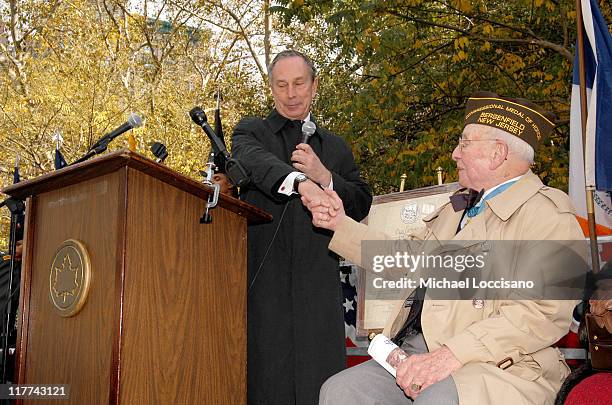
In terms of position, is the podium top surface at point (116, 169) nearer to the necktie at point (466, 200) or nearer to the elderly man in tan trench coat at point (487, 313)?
the elderly man in tan trench coat at point (487, 313)

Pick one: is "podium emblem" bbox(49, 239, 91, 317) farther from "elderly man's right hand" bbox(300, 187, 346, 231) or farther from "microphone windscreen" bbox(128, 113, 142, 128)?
"elderly man's right hand" bbox(300, 187, 346, 231)

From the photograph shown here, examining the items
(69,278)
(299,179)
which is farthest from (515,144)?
(69,278)

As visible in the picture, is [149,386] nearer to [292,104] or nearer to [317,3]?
[292,104]

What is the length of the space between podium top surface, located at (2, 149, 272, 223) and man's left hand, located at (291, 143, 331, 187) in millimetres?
325

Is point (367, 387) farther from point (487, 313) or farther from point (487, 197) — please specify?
point (487, 197)

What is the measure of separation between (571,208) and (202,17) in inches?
786

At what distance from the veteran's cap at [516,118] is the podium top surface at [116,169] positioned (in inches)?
40.9

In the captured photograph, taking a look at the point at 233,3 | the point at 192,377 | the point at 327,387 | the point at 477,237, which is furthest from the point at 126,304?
the point at 233,3

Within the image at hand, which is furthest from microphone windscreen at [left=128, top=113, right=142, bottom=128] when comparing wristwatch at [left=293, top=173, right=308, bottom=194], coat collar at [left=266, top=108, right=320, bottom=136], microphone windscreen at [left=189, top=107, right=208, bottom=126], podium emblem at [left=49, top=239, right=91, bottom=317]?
coat collar at [left=266, top=108, right=320, bottom=136]

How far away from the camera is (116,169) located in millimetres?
2547

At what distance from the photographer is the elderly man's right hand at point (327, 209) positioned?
10.3 feet

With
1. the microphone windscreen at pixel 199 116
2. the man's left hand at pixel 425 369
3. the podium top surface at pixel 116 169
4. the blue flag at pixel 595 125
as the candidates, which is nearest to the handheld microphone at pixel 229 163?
the microphone windscreen at pixel 199 116

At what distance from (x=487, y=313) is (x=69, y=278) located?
159 cm

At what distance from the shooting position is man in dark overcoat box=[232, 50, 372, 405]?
10.6 feet
